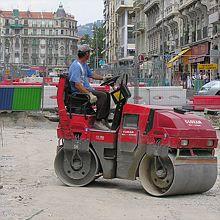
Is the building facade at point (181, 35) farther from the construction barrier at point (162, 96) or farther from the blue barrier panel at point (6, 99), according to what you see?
the blue barrier panel at point (6, 99)

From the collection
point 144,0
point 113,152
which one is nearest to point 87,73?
point 113,152

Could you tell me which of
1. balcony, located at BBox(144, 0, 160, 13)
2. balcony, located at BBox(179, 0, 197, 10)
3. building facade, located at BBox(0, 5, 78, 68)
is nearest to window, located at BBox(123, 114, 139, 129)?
balcony, located at BBox(179, 0, 197, 10)

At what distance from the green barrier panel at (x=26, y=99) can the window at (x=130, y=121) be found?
14.2 meters

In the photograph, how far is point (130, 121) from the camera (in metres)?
9.24

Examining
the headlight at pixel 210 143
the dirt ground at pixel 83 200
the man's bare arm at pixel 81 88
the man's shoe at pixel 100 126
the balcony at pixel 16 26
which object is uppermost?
the balcony at pixel 16 26

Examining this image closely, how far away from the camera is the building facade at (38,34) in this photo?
17238 cm

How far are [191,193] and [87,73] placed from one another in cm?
269

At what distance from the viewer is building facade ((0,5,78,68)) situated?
172 m

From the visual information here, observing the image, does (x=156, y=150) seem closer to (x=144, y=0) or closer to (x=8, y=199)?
(x=8, y=199)

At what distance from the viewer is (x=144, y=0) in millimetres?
88125

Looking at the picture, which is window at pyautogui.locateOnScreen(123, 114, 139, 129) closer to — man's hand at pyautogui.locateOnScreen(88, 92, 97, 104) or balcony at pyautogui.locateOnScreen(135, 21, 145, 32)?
man's hand at pyautogui.locateOnScreen(88, 92, 97, 104)

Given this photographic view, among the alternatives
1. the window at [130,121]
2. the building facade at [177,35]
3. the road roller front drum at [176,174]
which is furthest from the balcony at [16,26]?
the road roller front drum at [176,174]

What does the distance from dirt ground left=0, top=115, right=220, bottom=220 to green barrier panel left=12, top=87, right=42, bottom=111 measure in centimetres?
1084

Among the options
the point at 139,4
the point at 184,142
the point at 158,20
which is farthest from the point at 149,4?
the point at 184,142
